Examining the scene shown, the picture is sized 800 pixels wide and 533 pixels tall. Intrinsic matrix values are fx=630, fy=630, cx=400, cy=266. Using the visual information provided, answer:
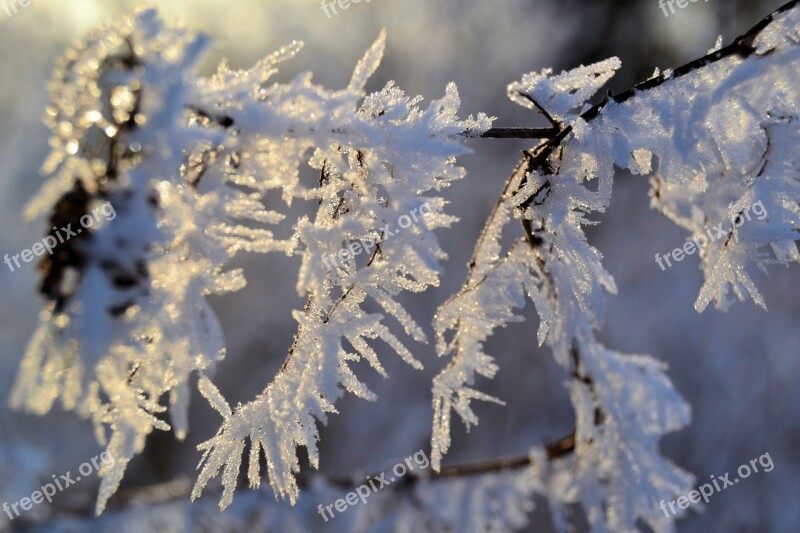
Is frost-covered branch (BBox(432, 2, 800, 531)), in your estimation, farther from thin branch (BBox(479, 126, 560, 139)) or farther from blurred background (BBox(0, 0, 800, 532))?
blurred background (BBox(0, 0, 800, 532))

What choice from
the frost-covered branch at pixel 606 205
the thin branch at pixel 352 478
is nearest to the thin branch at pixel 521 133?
the frost-covered branch at pixel 606 205

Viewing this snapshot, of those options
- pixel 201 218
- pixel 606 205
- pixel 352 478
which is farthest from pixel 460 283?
pixel 201 218

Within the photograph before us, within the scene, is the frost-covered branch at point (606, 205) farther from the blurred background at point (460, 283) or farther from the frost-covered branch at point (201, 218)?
the blurred background at point (460, 283)

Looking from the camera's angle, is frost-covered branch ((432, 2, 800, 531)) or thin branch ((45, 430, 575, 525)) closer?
frost-covered branch ((432, 2, 800, 531))

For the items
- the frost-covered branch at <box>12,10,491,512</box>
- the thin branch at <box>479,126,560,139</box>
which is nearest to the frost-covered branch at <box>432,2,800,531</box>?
the thin branch at <box>479,126,560,139</box>

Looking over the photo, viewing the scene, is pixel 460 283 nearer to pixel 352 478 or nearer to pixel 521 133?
pixel 352 478

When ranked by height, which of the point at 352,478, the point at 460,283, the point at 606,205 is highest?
the point at 460,283

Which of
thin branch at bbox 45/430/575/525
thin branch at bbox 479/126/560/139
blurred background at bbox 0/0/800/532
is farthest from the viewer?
blurred background at bbox 0/0/800/532

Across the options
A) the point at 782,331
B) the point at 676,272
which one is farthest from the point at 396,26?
the point at 782,331

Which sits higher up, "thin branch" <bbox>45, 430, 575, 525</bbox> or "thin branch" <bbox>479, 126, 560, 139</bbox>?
"thin branch" <bbox>479, 126, 560, 139</bbox>
